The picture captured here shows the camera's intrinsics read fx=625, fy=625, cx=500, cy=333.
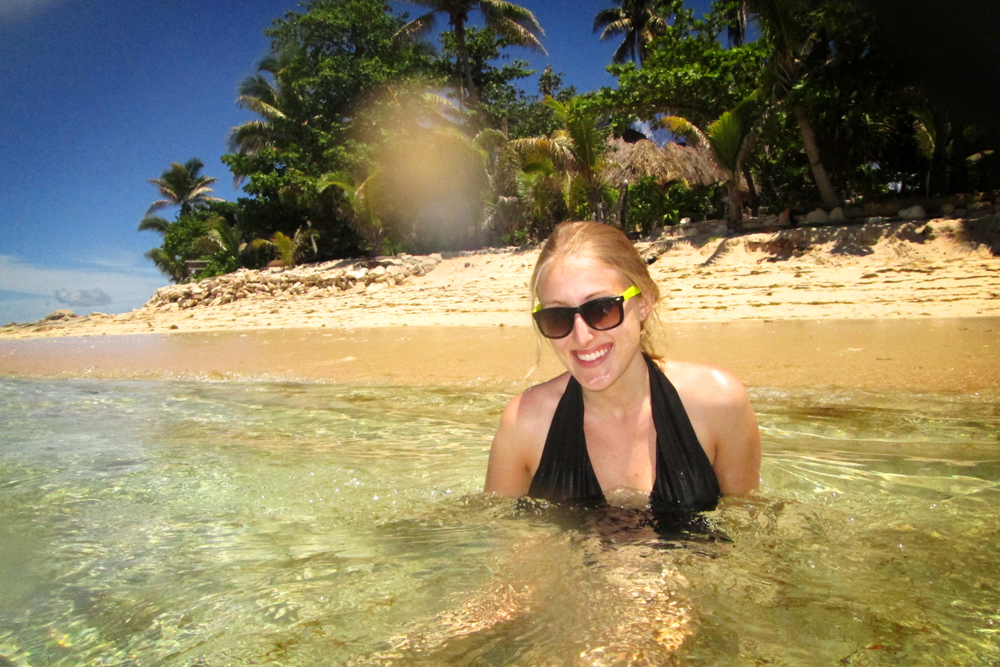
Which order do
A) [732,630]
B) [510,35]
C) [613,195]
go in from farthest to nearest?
[510,35] → [613,195] → [732,630]

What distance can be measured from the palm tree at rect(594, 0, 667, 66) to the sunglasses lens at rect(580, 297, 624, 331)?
31468 millimetres

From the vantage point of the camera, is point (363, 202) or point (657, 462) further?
point (363, 202)

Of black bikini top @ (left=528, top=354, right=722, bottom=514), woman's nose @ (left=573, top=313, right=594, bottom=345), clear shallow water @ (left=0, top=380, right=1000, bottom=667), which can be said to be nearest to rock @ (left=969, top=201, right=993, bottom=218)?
clear shallow water @ (left=0, top=380, right=1000, bottom=667)

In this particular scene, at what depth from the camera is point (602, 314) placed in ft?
6.17

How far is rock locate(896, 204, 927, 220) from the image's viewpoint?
11391mm

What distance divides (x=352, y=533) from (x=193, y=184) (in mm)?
46920

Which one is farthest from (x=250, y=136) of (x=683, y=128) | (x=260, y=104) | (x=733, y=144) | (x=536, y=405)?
(x=536, y=405)

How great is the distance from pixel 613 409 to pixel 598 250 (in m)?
0.55

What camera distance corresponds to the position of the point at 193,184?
141ft

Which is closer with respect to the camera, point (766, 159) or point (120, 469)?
point (120, 469)

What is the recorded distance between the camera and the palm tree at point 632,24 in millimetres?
30328

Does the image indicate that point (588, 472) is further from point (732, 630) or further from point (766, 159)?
point (766, 159)

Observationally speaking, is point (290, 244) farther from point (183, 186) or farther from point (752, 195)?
point (183, 186)

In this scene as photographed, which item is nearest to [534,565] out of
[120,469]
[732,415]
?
[732,415]
